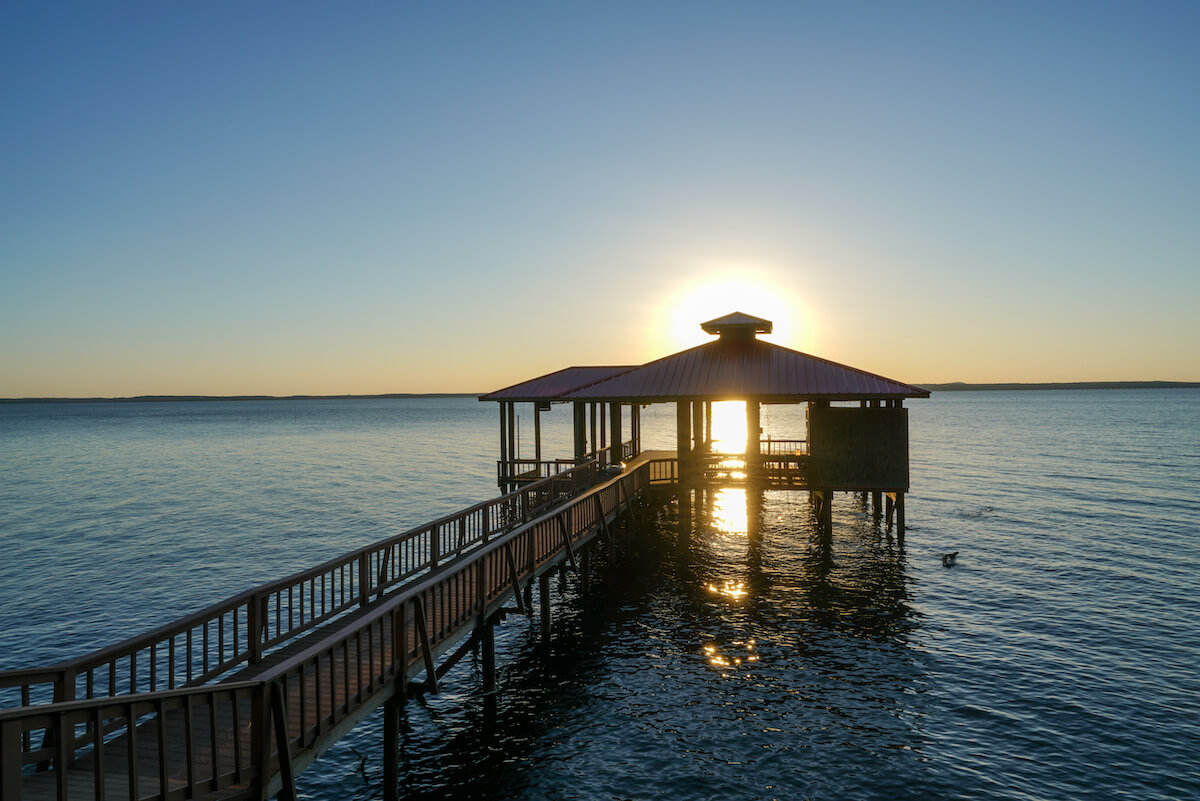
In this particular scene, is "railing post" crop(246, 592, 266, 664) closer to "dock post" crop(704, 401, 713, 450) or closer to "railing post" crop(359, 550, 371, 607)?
"railing post" crop(359, 550, 371, 607)

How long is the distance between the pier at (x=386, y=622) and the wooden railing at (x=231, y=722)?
0.03 metres

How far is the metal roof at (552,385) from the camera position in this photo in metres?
30.4

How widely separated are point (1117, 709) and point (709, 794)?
846cm

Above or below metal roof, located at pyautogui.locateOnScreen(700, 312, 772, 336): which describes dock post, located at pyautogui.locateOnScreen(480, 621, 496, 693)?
below

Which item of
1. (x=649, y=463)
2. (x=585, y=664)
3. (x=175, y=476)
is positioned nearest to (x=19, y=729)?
(x=585, y=664)

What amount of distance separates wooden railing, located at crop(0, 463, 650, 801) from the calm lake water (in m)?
2.54

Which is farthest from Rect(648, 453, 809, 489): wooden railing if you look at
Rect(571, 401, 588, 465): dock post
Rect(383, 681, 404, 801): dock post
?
Rect(383, 681, 404, 801): dock post

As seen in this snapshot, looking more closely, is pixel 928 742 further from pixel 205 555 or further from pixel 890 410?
pixel 205 555

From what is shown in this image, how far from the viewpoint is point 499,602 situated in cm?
1407

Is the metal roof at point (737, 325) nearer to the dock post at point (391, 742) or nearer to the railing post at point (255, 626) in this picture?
the dock post at point (391, 742)

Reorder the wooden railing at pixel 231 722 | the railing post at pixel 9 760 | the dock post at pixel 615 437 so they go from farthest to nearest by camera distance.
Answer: the dock post at pixel 615 437, the wooden railing at pixel 231 722, the railing post at pixel 9 760

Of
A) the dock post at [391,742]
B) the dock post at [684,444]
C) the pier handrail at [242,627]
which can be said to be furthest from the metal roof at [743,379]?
the dock post at [391,742]

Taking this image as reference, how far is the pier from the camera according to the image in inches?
276

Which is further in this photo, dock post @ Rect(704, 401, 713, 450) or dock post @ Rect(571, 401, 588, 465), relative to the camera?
dock post @ Rect(704, 401, 713, 450)
